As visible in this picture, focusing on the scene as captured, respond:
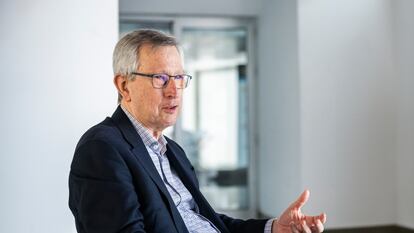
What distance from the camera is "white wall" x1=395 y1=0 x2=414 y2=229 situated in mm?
5246

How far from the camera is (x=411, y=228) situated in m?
5.23

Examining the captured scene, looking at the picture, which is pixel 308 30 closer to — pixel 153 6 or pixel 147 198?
pixel 153 6

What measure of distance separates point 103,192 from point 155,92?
1.30ft

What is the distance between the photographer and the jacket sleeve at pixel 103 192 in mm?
1486

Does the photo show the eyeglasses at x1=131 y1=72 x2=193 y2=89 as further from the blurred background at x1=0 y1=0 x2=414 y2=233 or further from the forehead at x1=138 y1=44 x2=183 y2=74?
the blurred background at x1=0 y1=0 x2=414 y2=233

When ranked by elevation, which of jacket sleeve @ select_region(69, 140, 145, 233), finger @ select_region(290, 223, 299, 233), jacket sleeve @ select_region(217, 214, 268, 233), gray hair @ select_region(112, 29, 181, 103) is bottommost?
jacket sleeve @ select_region(217, 214, 268, 233)

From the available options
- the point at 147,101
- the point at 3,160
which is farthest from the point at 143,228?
the point at 3,160

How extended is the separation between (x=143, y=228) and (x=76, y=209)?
0.23m

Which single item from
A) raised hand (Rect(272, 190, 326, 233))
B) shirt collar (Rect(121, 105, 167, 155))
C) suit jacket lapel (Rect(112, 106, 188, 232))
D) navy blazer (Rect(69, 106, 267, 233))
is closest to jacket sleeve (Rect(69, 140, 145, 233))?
navy blazer (Rect(69, 106, 267, 233))

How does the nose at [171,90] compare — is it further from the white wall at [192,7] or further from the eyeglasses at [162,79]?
the white wall at [192,7]

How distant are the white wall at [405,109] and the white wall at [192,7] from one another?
5.26 ft

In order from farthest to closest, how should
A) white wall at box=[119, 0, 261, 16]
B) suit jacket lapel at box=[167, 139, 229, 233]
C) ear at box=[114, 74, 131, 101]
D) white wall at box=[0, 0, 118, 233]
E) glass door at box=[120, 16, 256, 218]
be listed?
glass door at box=[120, 16, 256, 218]
white wall at box=[119, 0, 261, 16]
white wall at box=[0, 0, 118, 233]
suit jacket lapel at box=[167, 139, 229, 233]
ear at box=[114, 74, 131, 101]

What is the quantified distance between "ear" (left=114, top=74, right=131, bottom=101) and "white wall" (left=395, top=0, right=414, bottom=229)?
4064 mm

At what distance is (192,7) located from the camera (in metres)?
6.00
